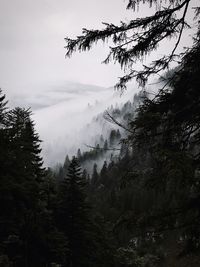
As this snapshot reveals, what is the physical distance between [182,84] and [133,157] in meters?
1.46

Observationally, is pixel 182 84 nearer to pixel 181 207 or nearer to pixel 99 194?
pixel 181 207

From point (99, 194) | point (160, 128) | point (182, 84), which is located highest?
point (99, 194)

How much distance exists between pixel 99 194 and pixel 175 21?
151 m

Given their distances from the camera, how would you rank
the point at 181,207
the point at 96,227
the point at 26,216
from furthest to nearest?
the point at 96,227, the point at 26,216, the point at 181,207

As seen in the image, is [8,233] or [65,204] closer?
[8,233]

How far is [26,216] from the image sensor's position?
72.1 feet

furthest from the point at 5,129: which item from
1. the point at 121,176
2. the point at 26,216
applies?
the point at 121,176

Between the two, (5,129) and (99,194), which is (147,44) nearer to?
(5,129)

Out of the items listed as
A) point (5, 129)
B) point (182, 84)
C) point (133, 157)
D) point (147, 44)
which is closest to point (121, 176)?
point (133, 157)

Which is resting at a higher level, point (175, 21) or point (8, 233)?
point (175, 21)

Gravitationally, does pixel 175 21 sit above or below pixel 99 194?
below

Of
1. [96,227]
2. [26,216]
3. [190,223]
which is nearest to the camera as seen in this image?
[190,223]

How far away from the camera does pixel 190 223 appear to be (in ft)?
17.1

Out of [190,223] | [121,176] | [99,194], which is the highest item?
[99,194]
